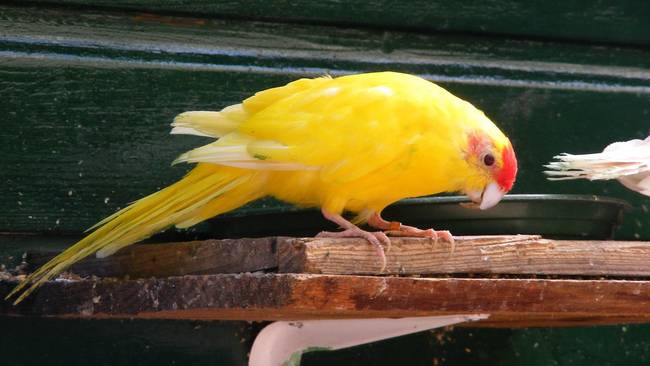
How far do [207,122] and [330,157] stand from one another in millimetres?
272

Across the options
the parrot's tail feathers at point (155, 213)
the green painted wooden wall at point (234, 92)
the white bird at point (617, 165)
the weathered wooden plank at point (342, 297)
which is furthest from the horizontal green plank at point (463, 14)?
the weathered wooden plank at point (342, 297)

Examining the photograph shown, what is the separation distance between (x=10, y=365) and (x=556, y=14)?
155cm

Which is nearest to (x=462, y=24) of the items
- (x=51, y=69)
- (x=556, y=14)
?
(x=556, y=14)

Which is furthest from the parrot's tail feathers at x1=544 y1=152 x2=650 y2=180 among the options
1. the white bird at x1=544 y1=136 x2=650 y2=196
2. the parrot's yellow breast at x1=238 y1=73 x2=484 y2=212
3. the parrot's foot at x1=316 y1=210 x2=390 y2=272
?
the parrot's foot at x1=316 y1=210 x2=390 y2=272

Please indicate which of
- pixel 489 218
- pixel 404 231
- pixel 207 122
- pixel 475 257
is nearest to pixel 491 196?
pixel 489 218

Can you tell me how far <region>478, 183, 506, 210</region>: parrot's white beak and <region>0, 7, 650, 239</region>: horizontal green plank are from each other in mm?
514

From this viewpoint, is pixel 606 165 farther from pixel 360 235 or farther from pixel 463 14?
pixel 463 14

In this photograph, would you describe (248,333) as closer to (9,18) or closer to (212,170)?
(212,170)

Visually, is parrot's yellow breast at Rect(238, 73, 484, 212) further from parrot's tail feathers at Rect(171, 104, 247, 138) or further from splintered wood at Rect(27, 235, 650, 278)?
splintered wood at Rect(27, 235, 650, 278)

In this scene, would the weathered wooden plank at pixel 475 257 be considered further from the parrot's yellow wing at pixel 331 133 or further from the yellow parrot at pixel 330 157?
the parrot's yellow wing at pixel 331 133

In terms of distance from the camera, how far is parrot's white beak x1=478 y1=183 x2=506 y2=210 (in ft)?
Answer: 7.46

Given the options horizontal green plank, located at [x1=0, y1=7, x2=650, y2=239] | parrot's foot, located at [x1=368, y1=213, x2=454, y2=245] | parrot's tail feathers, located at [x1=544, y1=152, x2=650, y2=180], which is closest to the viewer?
parrot's foot, located at [x1=368, y1=213, x2=454, y2=245]

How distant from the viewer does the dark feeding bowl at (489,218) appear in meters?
2.20

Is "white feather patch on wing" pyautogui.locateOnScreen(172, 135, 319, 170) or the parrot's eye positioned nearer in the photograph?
"white feather patch on wing" pyautogui.locateOnScreen(172, 135, 319, 170)
